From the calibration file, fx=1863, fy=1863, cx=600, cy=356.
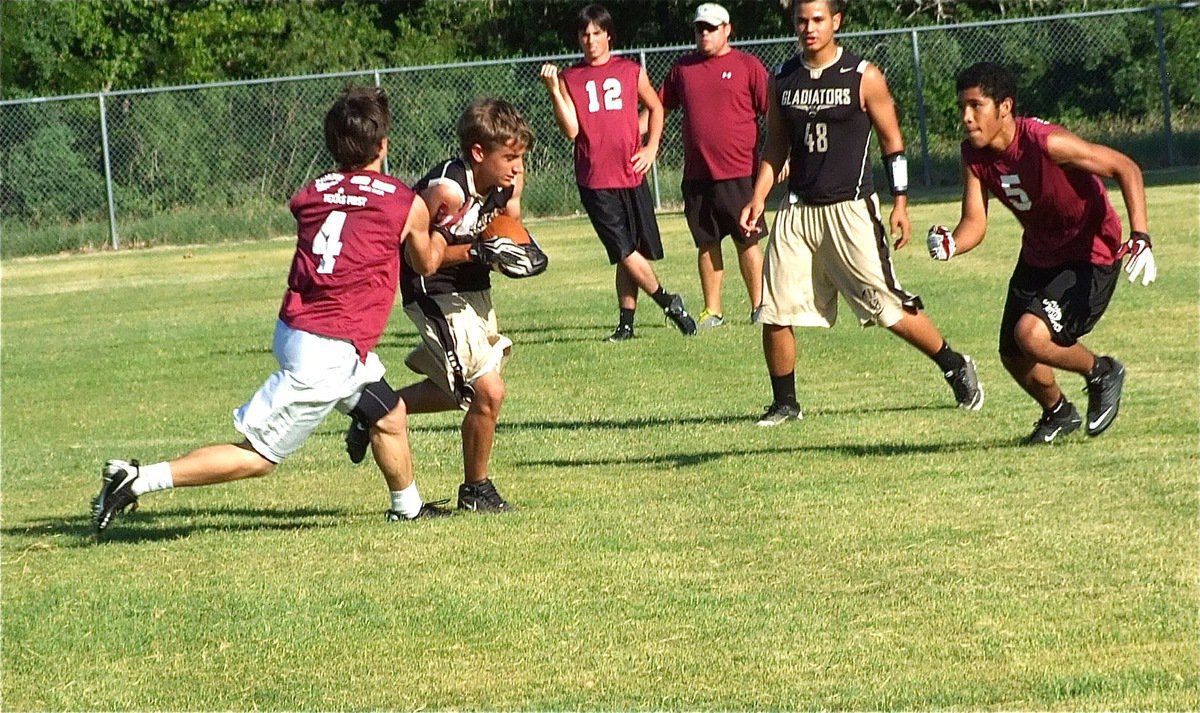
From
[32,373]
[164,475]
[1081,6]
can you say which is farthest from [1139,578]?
[1081,6]

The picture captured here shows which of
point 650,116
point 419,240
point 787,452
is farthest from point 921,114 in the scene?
point 419,240

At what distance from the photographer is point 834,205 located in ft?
31.0

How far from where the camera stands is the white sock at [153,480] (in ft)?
23.9

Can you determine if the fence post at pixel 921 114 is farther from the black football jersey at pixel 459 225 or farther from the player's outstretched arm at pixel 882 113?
the black football jersey at pixel 459 225

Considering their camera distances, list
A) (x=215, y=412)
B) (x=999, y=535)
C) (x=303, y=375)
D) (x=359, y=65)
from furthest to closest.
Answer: (x=359, y=65)
(x=215, y=412)
(x=303, y=375)
(x=999, y=535)

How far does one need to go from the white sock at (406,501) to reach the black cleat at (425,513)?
0.02 meters

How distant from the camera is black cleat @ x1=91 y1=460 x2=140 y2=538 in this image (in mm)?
7293

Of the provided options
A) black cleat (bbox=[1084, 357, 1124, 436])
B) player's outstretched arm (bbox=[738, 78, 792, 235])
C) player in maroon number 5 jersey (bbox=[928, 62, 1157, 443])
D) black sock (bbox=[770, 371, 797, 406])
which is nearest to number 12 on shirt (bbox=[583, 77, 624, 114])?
player's outstretched arm (bbox=[738, 78, 792, 235])

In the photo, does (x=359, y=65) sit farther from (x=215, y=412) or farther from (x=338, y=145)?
(x=338, y=145)

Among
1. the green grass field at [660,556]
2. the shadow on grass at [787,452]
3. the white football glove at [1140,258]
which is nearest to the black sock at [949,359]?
the green grass field at [660,556]

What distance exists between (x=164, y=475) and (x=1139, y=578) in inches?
145

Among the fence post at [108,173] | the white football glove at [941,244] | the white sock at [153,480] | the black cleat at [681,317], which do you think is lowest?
the fence post at [108,173]

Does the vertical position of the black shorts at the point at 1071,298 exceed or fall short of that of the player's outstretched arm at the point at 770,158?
it falls short

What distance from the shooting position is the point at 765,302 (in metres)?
9.60
